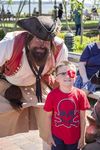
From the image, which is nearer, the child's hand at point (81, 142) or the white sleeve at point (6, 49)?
the child's hand at point (81, 142)

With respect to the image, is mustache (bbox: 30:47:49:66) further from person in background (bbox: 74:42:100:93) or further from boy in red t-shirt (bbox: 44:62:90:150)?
person in background (bbox: 74:42:100:93)

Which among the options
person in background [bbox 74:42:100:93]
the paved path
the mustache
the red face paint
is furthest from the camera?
person in background [bbox 74:42:100:93]

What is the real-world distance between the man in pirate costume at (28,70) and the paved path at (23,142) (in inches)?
27.1

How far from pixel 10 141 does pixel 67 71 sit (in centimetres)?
181

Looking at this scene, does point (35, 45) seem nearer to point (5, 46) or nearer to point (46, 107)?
point (5, 46)

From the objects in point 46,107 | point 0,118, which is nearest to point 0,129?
point 0,118

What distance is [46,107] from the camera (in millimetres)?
3305

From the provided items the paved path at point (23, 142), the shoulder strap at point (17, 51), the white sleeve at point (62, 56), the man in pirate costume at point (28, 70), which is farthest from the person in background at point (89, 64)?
the shoulder strap at point (17, 51)

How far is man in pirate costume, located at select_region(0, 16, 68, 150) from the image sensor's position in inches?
134

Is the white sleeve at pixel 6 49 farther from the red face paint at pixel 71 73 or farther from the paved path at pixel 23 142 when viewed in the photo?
the paved path at pixel 23 142

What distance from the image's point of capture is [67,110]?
3.26 metres

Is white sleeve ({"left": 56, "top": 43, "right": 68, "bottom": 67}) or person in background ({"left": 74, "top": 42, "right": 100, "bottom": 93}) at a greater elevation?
white sleeve ({"left": 56, "top": 43, "right": 68, "bottom": 67})

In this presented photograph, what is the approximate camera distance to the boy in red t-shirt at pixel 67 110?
128 inches

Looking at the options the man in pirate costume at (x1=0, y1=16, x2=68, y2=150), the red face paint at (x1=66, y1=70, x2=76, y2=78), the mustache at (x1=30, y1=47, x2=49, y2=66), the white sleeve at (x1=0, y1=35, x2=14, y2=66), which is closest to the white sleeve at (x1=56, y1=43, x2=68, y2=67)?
the man in pirate costume at (x1=0, y1=16, x2=68, y2=150)
